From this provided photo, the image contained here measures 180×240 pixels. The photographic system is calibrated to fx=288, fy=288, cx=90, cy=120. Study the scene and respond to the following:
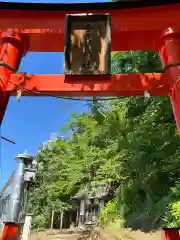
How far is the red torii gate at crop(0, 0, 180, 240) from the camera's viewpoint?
471 cm

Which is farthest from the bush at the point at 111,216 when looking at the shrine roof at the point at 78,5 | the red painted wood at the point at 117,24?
the shrine roof at the point at 78,5

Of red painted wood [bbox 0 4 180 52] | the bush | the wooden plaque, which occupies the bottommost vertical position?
the bush

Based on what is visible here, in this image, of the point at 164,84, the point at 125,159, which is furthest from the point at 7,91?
the point at 125,159

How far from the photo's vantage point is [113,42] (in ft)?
17.9

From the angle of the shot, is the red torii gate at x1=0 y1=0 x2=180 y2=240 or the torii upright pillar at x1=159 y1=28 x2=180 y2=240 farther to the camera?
the red torii gate at x1=0 y1=0 x2=180 y2=240

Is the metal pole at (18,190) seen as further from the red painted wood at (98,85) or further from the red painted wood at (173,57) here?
the red painted wood at (173,57)

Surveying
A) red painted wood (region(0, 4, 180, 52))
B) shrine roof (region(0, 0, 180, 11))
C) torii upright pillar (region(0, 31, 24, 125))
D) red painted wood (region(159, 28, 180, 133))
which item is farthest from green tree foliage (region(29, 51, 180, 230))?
shrine roof (region(0, 0, 180, 11))

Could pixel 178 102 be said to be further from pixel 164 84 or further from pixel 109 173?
pixel 109 173

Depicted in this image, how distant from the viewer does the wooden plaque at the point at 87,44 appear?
4715 mm

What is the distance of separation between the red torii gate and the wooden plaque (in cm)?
16

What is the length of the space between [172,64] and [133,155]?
843 cm

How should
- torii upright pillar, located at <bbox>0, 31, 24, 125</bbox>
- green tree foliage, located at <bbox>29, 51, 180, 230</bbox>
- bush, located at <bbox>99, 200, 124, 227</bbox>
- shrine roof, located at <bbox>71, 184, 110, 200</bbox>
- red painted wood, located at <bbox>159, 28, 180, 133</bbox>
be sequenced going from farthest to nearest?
shrine roof, located at <bbox>71, 184, 110, 200</bbox> < bush, located at <bbox>99, 200, 124, 227</bbox> < green tree foliage, located at <bbox>29, 51, 180, 230</bbox> < torii upright pillar, located at <bbox>0, 31, 24, 125</bbox> < red painted wood, located at <bbox>159, 28, 180, 133</bbox>

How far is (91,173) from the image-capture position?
18.5m

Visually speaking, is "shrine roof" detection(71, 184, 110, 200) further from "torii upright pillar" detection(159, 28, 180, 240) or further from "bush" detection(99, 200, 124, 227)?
"torii upright pillar" detection(159, 28, 180, 240)
